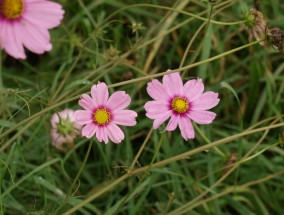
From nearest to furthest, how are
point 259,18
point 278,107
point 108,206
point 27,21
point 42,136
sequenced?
point 27,21 → point 259,18 → point 108,206 → point 42,136 → point 278,107

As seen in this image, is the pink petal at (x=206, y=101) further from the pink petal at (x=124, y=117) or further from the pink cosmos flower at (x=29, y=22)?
the pink cosmos flower at (x=29, y=22)

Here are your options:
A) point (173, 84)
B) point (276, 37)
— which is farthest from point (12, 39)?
point (276, 37)

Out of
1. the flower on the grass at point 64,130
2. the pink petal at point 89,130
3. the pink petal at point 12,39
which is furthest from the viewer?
the flower on the grass at point 64,130

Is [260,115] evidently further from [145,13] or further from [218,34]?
[145,13]

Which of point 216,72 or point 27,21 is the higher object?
point 27,21

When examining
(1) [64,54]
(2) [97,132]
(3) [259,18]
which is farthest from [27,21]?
(1) [64,54]

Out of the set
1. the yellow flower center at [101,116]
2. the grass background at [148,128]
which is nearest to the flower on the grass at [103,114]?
the yellow flower center at [101,116]
